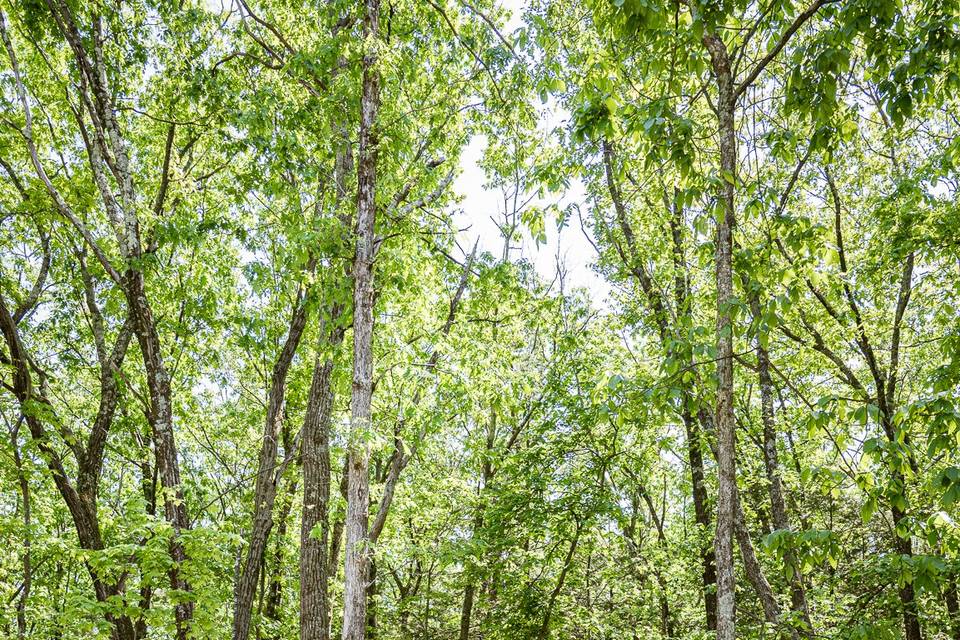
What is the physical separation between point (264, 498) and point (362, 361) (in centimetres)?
399

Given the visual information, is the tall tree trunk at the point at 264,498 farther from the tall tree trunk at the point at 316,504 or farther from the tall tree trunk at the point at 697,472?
the tall tree trunk at the point at 697,472

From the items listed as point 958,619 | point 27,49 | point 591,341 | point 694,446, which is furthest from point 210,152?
point 958,619

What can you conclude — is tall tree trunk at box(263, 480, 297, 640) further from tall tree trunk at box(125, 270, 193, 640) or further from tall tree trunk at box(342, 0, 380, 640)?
tall tree trunk at box(342, 0, 380, 640)

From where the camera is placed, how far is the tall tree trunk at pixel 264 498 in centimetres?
787

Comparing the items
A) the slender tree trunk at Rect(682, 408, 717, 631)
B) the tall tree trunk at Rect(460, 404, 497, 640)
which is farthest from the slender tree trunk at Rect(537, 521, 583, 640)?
the slender tree trunk at Rect(682, 408, 717, 631)

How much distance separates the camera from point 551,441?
33.0 ft

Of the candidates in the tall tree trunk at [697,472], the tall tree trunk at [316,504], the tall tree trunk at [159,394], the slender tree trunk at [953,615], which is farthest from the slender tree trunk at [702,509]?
the tall tree trunk at [159,394]

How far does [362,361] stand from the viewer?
5484 mm

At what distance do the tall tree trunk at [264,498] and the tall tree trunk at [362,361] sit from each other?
2.29 meters

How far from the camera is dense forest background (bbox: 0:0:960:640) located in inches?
137

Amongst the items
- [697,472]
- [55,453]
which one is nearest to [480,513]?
[697,472]

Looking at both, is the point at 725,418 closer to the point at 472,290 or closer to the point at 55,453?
the point at 472,290

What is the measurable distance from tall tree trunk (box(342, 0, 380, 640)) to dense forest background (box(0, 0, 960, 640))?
4 centimetres

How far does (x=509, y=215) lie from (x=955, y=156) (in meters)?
8.64
